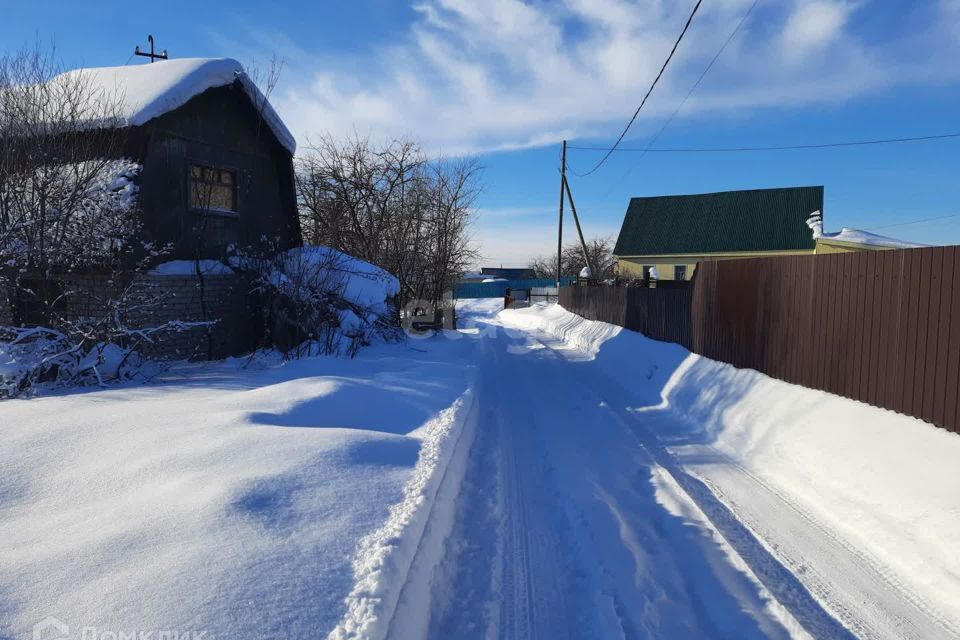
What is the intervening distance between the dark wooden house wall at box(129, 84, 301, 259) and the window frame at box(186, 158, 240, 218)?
0.10ft

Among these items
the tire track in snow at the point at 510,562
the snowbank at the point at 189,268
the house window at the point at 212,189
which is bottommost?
the tire track in snow at the point at 510,562

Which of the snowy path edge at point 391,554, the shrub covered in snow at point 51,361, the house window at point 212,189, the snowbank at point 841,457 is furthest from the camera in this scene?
the house window at point 212,189

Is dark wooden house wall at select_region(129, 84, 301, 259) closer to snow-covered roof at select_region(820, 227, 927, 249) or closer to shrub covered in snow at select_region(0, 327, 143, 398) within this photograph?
shrub covered in snow at select_region(0, 327, 143, 398)

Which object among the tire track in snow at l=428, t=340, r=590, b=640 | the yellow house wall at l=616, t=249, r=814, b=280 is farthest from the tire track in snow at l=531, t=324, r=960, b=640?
the yellow house wall at l=616, t=249, r=814, b=280

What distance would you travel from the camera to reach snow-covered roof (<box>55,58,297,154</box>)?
10102mm

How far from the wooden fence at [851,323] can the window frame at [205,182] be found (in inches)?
406

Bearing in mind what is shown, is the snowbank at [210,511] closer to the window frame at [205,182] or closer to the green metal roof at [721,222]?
the window frame at [205,182]

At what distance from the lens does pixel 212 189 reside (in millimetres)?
12453

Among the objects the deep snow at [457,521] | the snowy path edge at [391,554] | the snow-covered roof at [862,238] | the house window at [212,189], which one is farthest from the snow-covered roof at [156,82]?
the snow-covered roof at [862,238]

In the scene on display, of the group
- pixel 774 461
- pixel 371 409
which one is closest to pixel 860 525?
pixel 774 461

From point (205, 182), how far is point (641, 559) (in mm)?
11866

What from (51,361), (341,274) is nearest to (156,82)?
(341,274)

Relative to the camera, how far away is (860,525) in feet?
14.3

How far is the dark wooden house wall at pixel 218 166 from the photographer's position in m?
10.9
